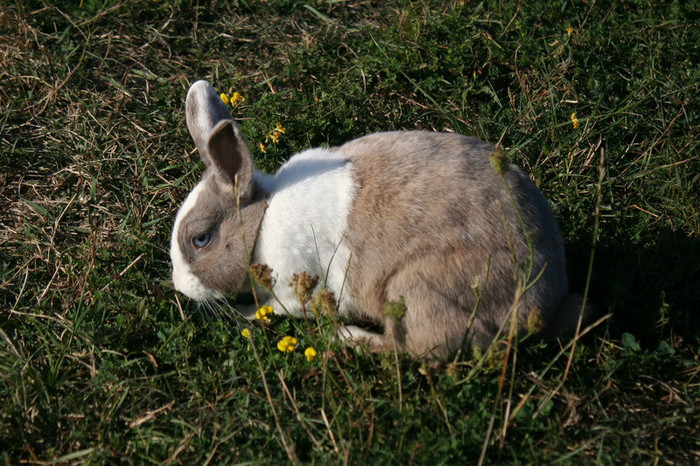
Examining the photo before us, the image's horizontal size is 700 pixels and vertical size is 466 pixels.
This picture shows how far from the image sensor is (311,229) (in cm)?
399

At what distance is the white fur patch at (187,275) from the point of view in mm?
4152

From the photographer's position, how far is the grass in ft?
11.4

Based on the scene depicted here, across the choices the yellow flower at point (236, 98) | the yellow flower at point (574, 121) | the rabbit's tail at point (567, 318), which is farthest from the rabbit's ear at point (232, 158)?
the yellow flower at point (574, 121)

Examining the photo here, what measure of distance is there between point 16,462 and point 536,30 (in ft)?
14.7

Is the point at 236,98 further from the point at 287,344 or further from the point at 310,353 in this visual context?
the point at 310,353

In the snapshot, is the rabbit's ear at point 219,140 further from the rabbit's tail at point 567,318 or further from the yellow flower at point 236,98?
the rabbit's tail at point 567,318

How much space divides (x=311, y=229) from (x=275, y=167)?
3.49 feet

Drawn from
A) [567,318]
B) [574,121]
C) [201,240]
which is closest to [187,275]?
[201,240]

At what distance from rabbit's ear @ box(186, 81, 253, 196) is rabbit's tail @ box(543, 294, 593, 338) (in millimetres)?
1772

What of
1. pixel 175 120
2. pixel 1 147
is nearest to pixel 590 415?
pixel 175 120

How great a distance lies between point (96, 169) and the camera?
5.08 metres

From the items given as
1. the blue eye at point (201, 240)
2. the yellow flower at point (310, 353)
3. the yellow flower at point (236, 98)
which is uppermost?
the yellow flower at point (236, 98)

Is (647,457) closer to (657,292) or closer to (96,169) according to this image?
(657,292)

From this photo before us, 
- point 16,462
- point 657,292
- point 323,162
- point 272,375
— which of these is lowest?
point 16,462
